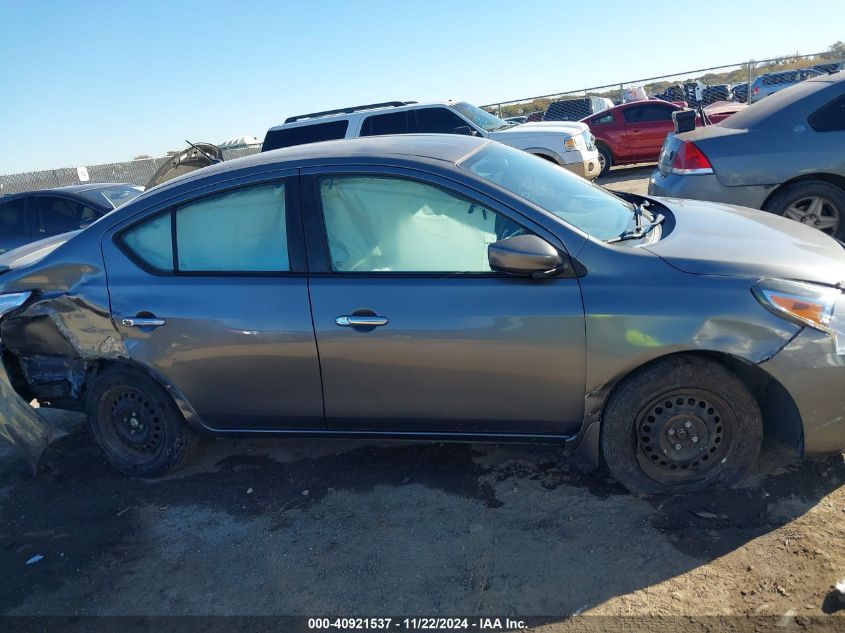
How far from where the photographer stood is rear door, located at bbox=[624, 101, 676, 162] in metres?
15.2

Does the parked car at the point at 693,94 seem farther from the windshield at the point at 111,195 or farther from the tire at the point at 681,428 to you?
the tire at the point at 681,428

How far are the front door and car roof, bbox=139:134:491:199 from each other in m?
0.14

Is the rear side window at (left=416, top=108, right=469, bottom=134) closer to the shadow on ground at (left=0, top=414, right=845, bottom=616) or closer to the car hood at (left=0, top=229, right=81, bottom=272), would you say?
the car hood at (left=0, top=229, right=81, bottom=272)

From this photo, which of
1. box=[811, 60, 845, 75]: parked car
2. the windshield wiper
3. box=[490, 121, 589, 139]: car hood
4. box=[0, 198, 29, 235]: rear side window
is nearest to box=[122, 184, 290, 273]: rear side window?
the windshield wiper

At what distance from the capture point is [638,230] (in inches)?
135

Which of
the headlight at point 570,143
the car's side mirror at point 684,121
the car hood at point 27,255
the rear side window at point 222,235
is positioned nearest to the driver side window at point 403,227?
the rear side window at point 222,235

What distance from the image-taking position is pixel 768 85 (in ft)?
67.0

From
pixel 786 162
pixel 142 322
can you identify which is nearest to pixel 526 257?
pixel 142 322

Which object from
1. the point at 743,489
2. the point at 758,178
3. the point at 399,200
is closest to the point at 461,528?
the point at 743,489

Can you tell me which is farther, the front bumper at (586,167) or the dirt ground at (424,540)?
the front bumper at (586,167)

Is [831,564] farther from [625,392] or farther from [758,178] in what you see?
[758,178]

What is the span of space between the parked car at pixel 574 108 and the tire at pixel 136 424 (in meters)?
19.9

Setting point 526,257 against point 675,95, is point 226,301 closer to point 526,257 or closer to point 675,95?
point 526,257

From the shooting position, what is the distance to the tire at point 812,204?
577 cm
